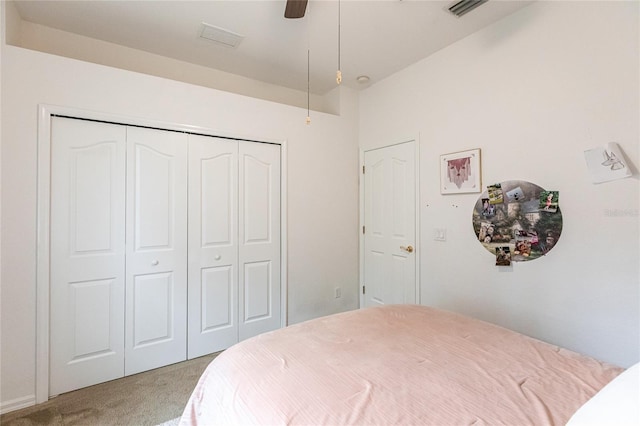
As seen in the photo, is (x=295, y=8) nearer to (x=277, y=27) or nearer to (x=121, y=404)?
(x=277, y=27)

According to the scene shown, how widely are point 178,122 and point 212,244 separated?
3.51 feet

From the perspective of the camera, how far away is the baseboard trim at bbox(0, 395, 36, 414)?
1.86 metres

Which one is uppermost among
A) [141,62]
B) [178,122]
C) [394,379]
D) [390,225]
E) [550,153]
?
[141,62]

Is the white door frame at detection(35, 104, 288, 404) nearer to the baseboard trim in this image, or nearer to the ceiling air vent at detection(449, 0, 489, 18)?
the baseboard trim

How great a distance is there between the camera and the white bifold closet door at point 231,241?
259 cm

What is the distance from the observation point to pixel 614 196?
5.67ft

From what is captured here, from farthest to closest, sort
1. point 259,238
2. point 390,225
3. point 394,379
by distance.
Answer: point 390,225 → point 259,238 → point 394,379

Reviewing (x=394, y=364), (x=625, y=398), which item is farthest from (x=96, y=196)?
(x=625, y=398)

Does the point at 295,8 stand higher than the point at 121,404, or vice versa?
the point at 295,8

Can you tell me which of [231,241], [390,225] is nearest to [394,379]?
[231,241]

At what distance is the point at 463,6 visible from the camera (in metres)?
2.06

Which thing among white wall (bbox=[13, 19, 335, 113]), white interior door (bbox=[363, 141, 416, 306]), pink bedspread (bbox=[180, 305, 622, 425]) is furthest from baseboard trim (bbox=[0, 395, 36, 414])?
white interior door (bbox=[363, 141, 416, 306])

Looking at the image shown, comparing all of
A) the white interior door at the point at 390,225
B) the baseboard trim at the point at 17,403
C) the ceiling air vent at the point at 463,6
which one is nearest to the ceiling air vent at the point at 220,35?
the ceiling air vent at the point at 463,6

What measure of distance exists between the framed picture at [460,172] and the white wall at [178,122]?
1.10 m
